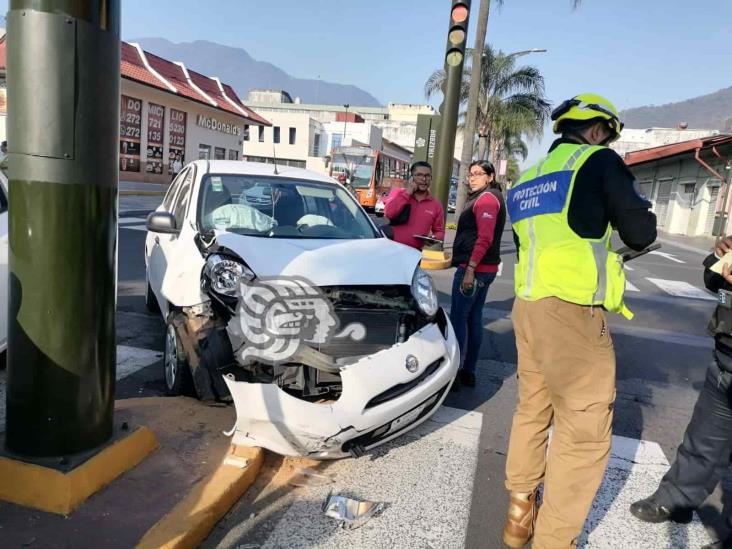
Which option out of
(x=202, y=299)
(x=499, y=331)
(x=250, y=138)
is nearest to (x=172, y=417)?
(x=202, y=299)

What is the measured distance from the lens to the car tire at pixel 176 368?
3717 mm

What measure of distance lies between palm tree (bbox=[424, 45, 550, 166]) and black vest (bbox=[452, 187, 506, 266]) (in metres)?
24.6

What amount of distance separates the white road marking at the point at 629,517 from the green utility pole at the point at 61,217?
2546 millimetres

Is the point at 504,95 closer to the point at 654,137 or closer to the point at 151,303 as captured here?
the point at 151,303

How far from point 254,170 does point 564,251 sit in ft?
11.0

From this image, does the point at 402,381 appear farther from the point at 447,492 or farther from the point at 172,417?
the point at 172,417

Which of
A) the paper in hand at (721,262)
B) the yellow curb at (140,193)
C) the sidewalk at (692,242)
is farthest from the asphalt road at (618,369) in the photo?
the yellow curb at (140,193)

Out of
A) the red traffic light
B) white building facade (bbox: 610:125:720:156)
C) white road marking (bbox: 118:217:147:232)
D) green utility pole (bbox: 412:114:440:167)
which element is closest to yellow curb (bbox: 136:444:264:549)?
the red traffic light

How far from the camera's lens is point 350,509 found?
2.92 m

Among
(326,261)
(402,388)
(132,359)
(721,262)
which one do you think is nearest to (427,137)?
(132,359)

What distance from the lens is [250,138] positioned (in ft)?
183

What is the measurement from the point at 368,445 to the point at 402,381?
1.28 ft

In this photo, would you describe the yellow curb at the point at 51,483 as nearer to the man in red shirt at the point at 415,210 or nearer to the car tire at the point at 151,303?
Answer: the man in red shirt at the point at 415,210

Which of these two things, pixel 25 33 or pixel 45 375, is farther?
pixel 45 375
